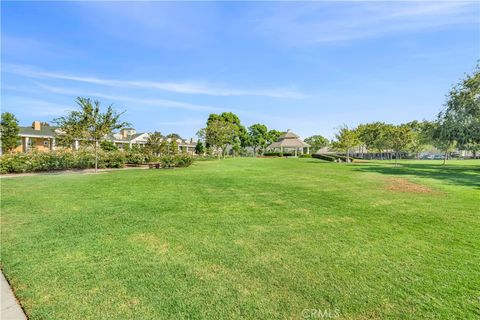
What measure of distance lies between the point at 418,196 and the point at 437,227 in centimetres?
346

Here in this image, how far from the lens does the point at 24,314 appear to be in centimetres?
247

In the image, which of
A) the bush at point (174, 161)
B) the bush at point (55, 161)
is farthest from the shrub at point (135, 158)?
the bush at point (174, 161)

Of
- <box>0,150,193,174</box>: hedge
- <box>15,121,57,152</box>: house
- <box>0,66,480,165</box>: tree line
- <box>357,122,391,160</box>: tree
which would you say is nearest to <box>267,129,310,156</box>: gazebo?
<box>357,122,391,160</box>: tree

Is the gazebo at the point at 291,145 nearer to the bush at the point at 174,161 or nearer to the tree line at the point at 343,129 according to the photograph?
the tree line at the point at 343,129

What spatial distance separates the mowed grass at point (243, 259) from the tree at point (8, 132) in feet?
99.9

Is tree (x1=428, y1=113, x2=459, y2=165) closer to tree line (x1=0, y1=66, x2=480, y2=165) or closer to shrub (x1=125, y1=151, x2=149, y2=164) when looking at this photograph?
tree line (x1=0, y1=66, x2=480, y2=165)

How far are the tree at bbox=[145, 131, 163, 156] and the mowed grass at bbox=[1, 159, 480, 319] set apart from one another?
2061 cm

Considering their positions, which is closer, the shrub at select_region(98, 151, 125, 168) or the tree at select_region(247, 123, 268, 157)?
the shrub at select_region(98, 151, 125, 168)

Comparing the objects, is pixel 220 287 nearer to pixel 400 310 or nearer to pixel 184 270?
pixel 184 270

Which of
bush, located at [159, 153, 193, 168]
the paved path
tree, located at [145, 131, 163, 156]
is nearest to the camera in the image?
the paved path

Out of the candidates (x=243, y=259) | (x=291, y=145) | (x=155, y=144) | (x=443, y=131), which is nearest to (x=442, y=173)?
(x=443, y=131)

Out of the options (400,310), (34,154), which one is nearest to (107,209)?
(400,310)

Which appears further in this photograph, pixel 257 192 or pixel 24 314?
pixel 257 192

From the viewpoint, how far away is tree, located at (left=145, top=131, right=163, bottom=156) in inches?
1071
